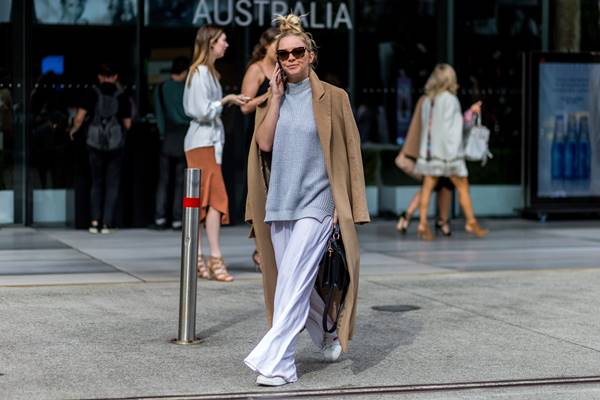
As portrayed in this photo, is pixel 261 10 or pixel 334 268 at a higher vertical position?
pixel 261 10

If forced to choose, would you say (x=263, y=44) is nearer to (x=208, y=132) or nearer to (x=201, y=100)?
(x=201, y=100)

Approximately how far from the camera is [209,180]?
36.4 ft

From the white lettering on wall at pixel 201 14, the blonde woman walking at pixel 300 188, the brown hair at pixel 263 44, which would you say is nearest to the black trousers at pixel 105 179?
the white lettering on wall at pixel 201 14

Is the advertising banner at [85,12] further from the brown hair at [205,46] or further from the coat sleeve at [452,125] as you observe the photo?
the brown hair at [205,46]

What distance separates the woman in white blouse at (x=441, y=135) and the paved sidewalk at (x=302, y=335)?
2.96ft

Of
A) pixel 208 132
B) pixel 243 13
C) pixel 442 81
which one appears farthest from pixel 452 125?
pixel 208 132

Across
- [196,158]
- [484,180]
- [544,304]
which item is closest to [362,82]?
[484,180]

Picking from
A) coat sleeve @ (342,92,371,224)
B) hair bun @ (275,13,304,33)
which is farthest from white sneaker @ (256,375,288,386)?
hair bun @ (275,13,304,33)

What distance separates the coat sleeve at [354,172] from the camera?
7422 millimetres

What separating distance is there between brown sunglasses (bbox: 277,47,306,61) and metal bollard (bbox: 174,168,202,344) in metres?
1.26

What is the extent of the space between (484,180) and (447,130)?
10.6ft

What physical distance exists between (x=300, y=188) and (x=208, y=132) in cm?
392

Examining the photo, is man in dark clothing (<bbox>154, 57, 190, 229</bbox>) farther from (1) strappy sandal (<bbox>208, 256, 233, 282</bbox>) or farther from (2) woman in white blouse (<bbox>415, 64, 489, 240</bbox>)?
(1) strappy sandal (<bbox>208, 256, 233, 282</bbox>)

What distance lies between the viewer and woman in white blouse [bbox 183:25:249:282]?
36.3 ft
